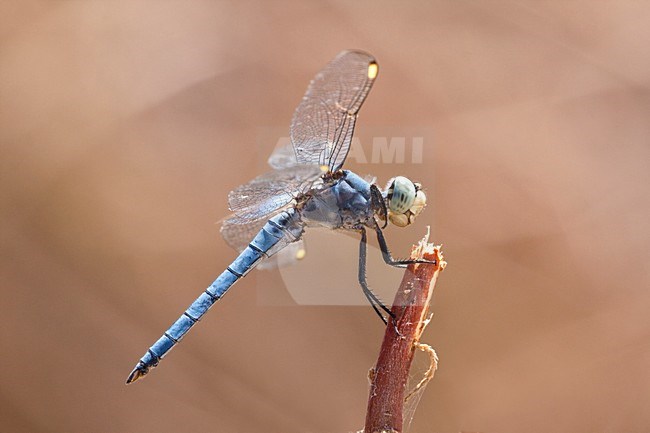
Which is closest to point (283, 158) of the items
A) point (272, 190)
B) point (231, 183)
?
point (272, 190)

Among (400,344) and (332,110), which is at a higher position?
(332,110)

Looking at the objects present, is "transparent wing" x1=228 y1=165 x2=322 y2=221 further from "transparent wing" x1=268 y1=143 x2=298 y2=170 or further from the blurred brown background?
the blurred brown background

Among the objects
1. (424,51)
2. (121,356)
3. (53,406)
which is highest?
(424,51)

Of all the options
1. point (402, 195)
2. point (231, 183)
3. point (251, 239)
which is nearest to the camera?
point (402, 195)

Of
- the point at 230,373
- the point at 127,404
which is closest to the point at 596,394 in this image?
the point at 230,373

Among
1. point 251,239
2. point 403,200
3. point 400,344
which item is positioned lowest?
point 400,344

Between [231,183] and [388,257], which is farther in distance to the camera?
[231,183]

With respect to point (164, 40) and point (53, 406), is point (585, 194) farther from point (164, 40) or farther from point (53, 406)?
point (53, 406)

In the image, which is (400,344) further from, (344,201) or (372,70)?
(372,70)
